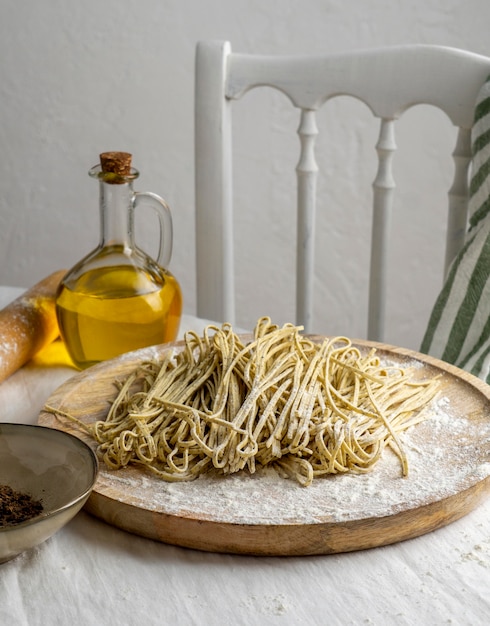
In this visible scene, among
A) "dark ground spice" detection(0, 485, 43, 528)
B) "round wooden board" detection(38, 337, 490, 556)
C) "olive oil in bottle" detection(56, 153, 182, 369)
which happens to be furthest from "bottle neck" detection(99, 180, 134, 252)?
"dark ground spice" detection(0, 485, 43, 528)

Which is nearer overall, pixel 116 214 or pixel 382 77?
pixel 116 214

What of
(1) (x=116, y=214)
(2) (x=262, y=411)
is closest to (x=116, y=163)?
(1) (x=116, y=214)

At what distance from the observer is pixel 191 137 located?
6.41ft

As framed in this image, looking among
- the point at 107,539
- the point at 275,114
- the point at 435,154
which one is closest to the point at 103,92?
the point at 275,114

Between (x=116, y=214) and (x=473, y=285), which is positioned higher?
(x=116, y=214)

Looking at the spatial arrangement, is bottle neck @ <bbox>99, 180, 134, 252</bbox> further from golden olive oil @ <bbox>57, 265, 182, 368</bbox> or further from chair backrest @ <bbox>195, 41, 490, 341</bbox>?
chair backrest @ <bbox>195, 41, 490, 341</bbox>

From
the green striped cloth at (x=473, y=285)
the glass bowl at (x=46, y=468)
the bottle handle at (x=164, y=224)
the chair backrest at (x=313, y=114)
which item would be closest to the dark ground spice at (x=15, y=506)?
the glass bowl at (x=46, y=468)

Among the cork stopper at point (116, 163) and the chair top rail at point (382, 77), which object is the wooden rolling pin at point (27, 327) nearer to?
the cork stopper at point (116, 163)

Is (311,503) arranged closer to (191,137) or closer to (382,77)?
Answer: (382,77)

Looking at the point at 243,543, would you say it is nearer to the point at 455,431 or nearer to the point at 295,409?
the point at 295,409

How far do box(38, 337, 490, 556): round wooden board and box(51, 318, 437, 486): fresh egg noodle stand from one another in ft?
0.04

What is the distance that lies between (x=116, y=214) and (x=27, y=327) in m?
0.17

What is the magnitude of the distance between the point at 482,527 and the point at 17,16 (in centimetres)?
167

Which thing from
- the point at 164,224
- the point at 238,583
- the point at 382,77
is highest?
Answer: the point at 382,77
